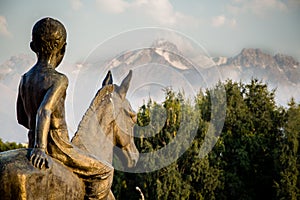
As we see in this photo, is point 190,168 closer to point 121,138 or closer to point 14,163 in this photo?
point 121,138

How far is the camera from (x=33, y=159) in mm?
4879

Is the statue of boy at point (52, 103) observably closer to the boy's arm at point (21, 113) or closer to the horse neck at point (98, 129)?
the boy's arm at point (21, 113)

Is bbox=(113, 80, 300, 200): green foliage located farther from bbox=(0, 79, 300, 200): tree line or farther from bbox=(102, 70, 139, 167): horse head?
bbox=(102, 70, 139, 167): horse head

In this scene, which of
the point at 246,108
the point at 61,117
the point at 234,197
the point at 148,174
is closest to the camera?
the point at 61,117

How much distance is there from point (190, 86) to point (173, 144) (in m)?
4.86

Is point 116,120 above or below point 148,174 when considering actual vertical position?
below

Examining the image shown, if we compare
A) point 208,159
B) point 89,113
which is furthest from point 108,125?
point 208,159

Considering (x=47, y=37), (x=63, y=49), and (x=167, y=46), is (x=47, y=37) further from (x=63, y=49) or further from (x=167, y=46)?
(x=167, y=46)

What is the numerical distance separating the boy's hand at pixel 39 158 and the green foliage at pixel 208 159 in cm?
1963

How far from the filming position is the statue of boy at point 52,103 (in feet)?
17.3

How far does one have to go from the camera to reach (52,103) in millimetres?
5152

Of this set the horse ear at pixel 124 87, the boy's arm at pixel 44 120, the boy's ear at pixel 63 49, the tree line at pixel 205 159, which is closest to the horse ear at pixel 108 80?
the horse ear at pixel 124 87

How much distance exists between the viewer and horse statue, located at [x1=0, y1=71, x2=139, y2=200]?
4789 millimetres

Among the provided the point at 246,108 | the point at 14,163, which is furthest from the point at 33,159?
the point at 246,108
